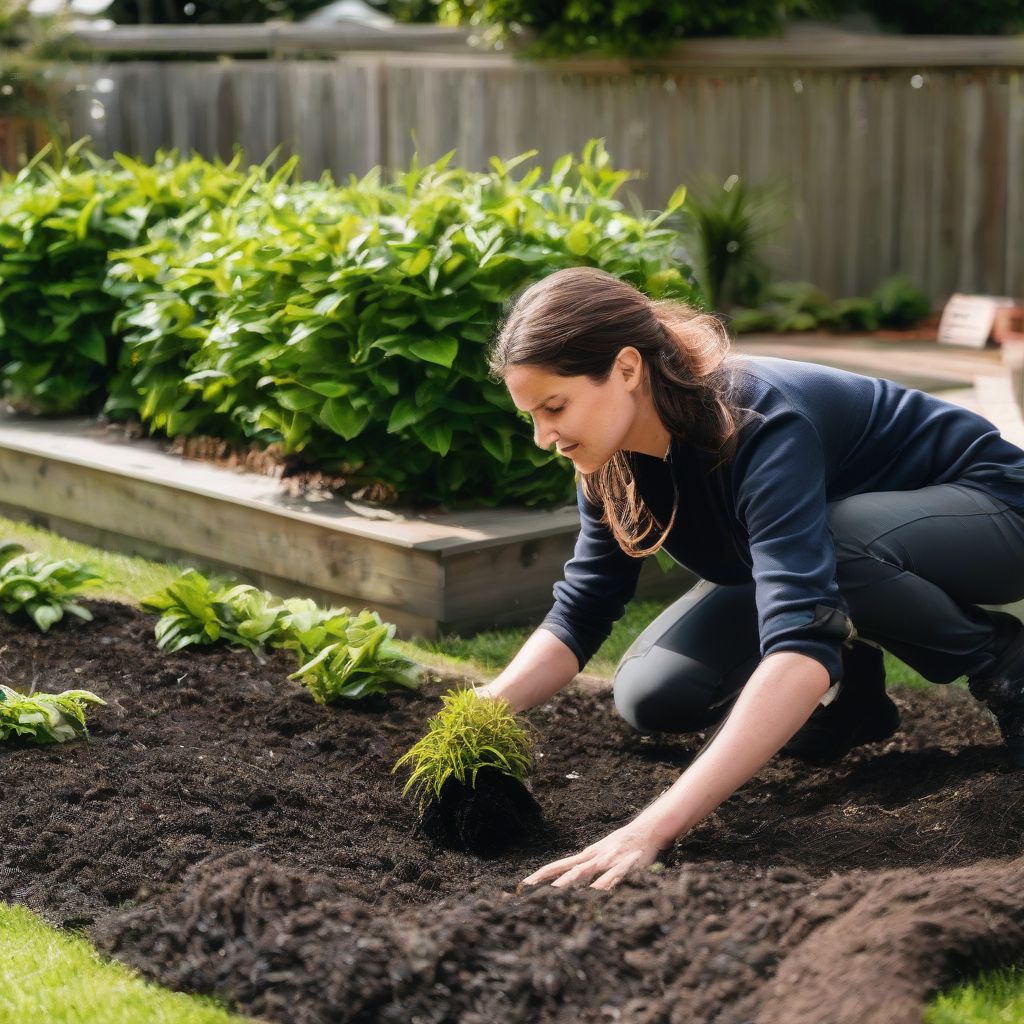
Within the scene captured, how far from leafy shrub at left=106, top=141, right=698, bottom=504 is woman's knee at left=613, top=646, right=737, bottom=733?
4.18ft

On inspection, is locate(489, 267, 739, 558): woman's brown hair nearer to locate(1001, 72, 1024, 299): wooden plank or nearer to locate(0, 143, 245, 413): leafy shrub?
locate(0, 143, 245, 413): leafy shrub

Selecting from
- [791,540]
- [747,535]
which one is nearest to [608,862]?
[791,540]

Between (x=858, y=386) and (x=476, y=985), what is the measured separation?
1.55 metres

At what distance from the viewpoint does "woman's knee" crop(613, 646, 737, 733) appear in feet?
11.2

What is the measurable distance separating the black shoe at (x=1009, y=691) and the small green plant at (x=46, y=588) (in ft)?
8.64

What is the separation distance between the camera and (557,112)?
32.6 ft

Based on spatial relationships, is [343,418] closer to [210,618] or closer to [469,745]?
[210,618]

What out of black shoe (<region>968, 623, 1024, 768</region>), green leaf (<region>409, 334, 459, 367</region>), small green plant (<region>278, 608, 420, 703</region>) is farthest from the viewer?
green leaf (<region>409, 334, 459, 367</region>)

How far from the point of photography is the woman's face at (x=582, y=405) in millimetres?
2721

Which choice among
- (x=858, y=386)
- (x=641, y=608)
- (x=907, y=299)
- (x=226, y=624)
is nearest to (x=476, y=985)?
(x=858, y=386)

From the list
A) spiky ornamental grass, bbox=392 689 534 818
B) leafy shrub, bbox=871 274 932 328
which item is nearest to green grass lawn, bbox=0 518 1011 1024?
spiky ornamental grass, bbox=392 689 534 818

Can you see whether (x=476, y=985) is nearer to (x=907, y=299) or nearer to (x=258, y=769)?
(x=258, y=769)

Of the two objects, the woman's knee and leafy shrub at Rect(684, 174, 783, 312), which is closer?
the woman's knee

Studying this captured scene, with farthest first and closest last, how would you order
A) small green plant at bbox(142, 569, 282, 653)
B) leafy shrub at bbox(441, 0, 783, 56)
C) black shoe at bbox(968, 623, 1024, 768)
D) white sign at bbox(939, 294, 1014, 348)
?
leafy shrub at bbox(441, 0, 783, 56)
white sign at bbox(939, 294, 1014, 348)
small green plant at bbox(142, 569, 282, 653)
black shoe at bbox(968, 623, 1024, 768)
